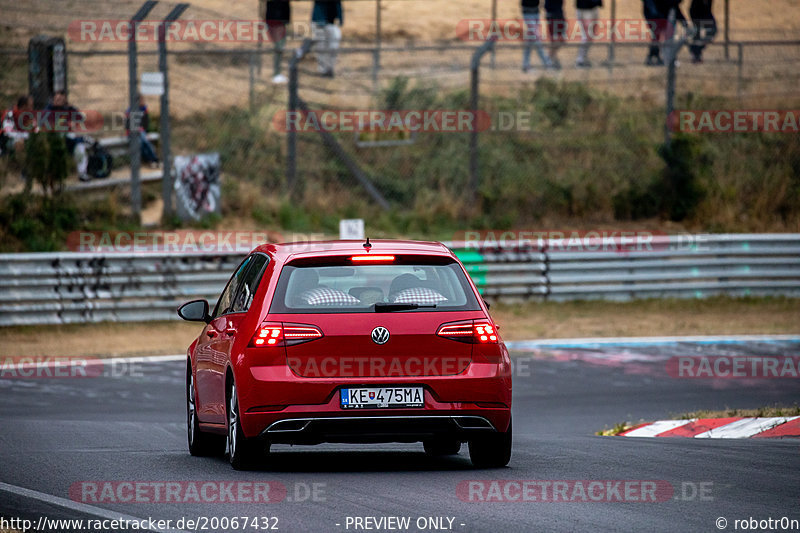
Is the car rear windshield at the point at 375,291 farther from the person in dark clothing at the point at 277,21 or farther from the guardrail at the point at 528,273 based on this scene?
the person in dark clothing at the point at 277,21

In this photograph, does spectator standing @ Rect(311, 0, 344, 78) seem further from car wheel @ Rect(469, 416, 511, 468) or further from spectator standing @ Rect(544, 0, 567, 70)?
car wheel @ Rect(469, 416, 511, 468)

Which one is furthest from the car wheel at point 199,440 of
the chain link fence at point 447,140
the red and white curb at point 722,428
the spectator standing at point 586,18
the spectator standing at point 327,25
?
the spectator standing at point 586,18

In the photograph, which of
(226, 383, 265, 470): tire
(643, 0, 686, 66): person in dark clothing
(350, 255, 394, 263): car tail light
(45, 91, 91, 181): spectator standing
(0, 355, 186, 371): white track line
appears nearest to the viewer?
(226, 383, 265, 470): tire

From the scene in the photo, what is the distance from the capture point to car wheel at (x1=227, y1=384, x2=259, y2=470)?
887cm

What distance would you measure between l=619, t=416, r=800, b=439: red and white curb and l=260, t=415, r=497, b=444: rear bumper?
3.65 meters

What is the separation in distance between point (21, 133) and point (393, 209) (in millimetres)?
7200

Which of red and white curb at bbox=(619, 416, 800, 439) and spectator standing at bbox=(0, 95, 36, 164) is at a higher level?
spectator standing at bbox=(0, 95, 36, 164)

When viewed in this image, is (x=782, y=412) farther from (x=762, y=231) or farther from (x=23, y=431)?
(x=762, y=231)

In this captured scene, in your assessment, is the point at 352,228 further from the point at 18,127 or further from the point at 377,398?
the point at 377,398

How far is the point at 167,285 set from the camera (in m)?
20.8

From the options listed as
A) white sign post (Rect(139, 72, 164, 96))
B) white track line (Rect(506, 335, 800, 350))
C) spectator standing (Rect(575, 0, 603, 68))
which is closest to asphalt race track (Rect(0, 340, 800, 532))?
white track line (Rect(506, 335, 800, 350))

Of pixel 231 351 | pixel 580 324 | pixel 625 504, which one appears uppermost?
pixel 231 351

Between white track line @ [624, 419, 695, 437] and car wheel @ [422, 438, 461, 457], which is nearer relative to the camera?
car wheel @ [422, 438, 461, 457]

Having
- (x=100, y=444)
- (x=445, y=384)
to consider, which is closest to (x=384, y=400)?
(x=445, y=384)
